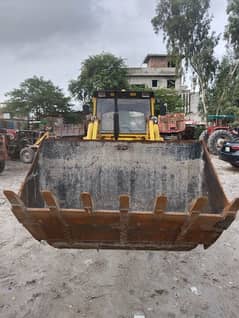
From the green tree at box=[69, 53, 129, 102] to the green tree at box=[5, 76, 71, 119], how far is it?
1539 millimetres

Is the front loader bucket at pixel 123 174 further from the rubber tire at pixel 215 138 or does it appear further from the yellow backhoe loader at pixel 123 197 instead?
the rubber tire at pixel 215 138

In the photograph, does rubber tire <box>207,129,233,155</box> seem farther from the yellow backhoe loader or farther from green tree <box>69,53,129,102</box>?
green tree <box>69,53,129,102</box>

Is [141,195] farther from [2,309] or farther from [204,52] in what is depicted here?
[204,52]

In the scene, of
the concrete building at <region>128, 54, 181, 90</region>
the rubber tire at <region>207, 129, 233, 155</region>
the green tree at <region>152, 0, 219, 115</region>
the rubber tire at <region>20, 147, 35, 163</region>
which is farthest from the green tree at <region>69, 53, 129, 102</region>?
the rubber tire at <region>20, 147, 35, 163</region>

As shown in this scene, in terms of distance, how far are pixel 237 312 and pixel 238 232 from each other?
1900 millimetres

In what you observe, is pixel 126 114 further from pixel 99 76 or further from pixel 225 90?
pixel 99 76

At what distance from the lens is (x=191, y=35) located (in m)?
21.5

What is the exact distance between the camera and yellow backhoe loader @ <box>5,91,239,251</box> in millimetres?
1902

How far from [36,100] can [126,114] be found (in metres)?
21.6

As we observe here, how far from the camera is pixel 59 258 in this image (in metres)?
3.39

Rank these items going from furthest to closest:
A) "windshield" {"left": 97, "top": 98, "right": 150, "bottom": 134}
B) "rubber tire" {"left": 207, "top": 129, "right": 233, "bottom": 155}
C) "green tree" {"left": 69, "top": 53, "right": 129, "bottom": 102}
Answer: "green tree" {"left": 69, "top": 53, "right": 129, "bottom": 102} → "rubber tire" {"left": 207, "top": 129, "right": 233, "bottom": 155} → "windshield" {"left": 97, "top": 98, "right": 150, "bottom": 134}

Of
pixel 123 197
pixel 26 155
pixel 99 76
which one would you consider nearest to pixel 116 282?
pixel 123 197

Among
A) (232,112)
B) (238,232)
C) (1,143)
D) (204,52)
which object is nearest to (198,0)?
(204,52)

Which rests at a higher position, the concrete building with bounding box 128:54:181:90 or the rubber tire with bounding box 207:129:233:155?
the concrete building with bounding box 128:54:181:90
